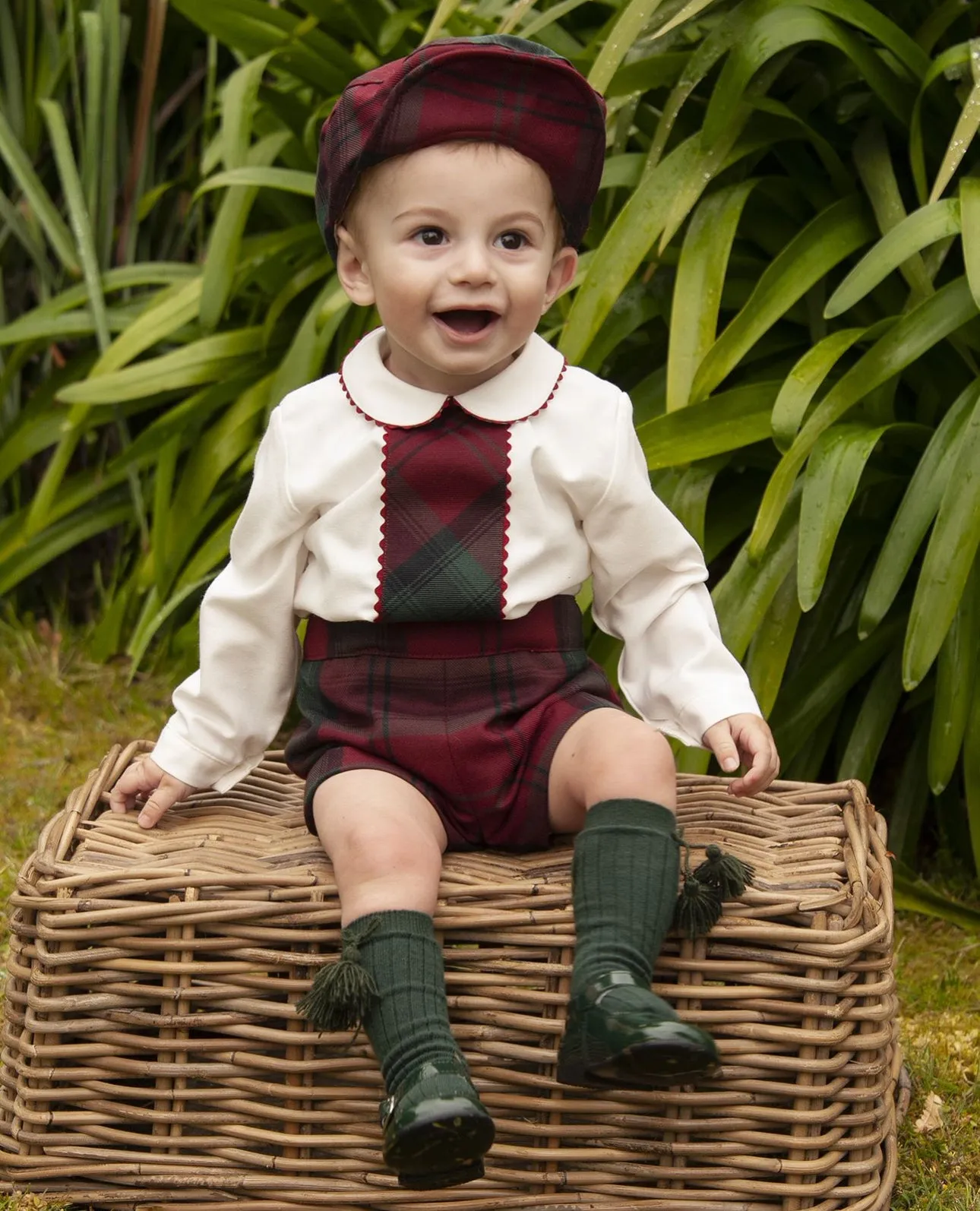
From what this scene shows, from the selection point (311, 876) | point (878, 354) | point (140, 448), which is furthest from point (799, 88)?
point (311, 876)

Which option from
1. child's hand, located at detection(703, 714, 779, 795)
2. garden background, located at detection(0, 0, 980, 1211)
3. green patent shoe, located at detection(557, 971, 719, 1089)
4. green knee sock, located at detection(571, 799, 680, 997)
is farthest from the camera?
garden background, located at detection(0, 0, 980, 1211)

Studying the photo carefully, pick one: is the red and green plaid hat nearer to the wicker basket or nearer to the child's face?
the child's face

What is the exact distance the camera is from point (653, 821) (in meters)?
1.55

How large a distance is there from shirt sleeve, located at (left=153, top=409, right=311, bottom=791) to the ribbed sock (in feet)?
1.28

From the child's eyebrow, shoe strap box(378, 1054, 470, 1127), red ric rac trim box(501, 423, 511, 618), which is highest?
the child's eyebrow

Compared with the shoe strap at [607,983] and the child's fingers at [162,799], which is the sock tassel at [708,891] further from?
the child's fingers at [162,799]

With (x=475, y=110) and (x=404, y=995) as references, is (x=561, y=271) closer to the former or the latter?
(x=475, y=110)

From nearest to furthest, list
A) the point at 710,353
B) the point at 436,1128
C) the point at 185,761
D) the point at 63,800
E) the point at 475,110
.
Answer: the point at 436,1128 < the point at 475,110 < the point at 185,761 < the point at 710,353 < the point at 63,800

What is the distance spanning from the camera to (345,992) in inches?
56.0

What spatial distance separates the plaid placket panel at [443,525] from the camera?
5.50 ft

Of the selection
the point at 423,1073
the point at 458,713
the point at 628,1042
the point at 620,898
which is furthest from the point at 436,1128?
the point at 458,713

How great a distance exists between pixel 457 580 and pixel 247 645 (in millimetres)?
262

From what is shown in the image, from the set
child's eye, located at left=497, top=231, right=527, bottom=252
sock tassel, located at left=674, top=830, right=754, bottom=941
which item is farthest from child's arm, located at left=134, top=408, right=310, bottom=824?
sock tassel, located at left=674, top=830, right=754, bottom=941

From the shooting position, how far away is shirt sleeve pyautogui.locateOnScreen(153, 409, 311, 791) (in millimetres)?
1727
